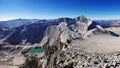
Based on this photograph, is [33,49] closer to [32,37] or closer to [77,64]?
[32,37]

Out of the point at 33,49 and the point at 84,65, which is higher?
the point at 84,65

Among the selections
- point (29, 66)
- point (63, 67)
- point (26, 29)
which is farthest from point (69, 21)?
point (63, 67)

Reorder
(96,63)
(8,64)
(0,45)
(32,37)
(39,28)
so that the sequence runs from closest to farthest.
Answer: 1. (96,63)
2. (8,64)
3. (0,45)
4. (32,37)
5. (39,28)

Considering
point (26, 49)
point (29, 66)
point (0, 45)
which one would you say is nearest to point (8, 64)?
point (26, 49)

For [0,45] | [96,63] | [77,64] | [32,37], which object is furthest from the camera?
[32,37]

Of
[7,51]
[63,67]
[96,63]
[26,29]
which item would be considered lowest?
[7,51]

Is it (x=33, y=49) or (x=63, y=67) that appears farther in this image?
(x=33, y=49)
